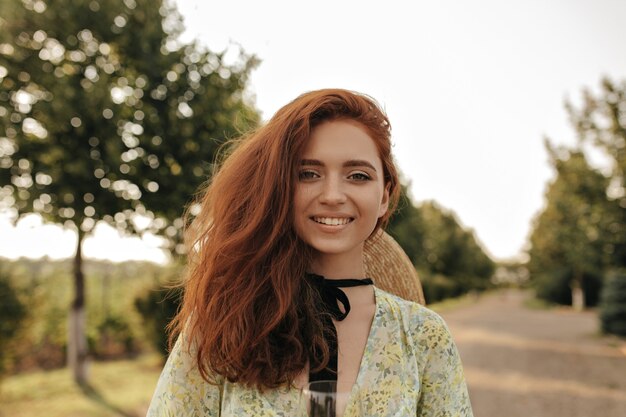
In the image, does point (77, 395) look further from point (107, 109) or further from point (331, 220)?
point (331, 220)

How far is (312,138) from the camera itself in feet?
5.97

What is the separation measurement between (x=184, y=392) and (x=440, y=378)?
0.85 m

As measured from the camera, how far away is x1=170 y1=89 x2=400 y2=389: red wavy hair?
170cm

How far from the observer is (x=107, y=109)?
254 inches

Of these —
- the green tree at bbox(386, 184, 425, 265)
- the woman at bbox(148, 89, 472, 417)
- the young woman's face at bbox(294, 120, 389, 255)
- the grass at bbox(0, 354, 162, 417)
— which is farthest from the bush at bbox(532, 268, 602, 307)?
the young woman's face at bbox(294, 120, 389, 255)

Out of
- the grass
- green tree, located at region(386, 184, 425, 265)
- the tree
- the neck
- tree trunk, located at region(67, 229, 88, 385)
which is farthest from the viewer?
green tree, located at region(386, 184, 425, 265)

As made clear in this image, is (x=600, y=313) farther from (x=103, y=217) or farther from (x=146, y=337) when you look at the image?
(x=103, y=217)

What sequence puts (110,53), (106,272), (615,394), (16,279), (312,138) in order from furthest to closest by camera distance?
(106,272) < (615,394) < (16,279) < (110,53) < (312,138)

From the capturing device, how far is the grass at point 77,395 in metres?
7.61

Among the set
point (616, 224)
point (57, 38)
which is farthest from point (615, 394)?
point (57, 38)

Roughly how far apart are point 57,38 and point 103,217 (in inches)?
91.2

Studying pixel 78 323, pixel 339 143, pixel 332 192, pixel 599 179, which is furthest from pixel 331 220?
pixel 599 179

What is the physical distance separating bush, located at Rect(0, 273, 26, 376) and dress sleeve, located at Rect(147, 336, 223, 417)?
7.45 m

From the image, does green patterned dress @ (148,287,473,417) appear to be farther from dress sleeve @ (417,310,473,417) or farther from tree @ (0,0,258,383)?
tree @ (0,0,258,383)
